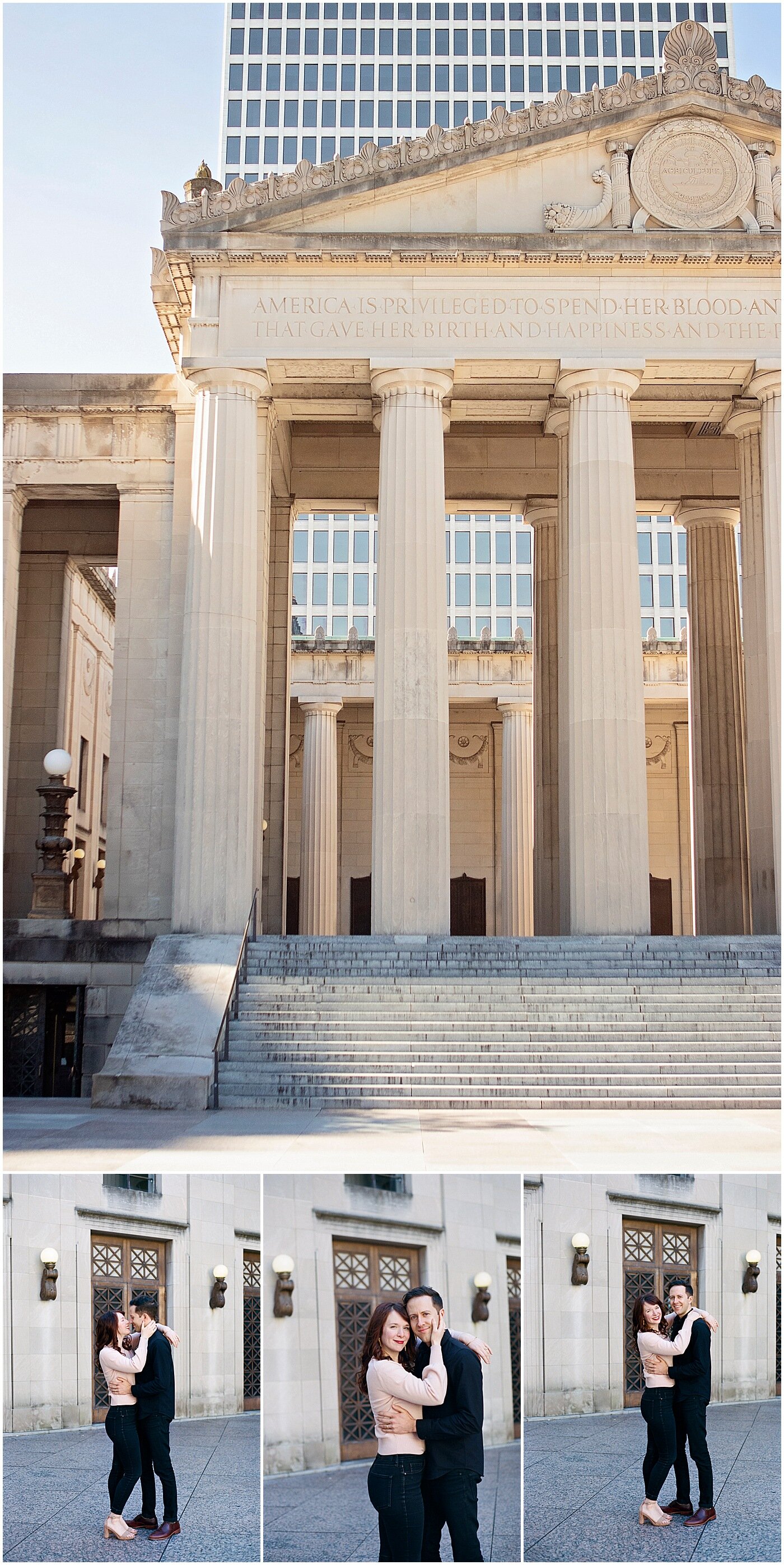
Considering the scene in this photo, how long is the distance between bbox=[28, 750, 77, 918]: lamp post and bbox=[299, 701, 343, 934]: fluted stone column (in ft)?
52.3

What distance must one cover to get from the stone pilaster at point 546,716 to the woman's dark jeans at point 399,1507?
958 inches

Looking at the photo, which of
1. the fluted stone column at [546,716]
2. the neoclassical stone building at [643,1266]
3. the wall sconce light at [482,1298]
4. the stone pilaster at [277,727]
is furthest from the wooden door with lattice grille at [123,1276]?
the fluted stone column at [546,716]

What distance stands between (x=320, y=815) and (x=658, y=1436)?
38.1 meters

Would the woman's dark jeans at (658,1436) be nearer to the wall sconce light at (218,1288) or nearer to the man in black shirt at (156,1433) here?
the wall sconce light at (218,1288)

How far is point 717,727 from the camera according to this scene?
32.8 m

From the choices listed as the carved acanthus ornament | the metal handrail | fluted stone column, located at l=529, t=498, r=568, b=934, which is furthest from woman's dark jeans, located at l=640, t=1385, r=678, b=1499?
the carved acanthus ornament

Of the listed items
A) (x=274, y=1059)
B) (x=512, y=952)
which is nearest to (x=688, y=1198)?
(x=274, y=1059)

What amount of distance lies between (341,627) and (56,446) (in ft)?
168

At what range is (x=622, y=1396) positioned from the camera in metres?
6.64

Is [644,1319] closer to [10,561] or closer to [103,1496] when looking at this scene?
[103,1496]

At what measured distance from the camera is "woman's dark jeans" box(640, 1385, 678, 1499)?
6.61m

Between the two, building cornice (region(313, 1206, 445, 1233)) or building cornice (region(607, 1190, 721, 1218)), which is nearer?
building cornice (region(313, 1206, 445, 1233))

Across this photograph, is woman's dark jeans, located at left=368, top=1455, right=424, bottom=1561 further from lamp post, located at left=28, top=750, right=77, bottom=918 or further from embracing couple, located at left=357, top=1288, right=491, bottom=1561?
lamp post, located at left=28, top=750, right=77, bottom=918

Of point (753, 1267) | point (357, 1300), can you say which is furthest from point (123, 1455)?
point (753, 1267)
